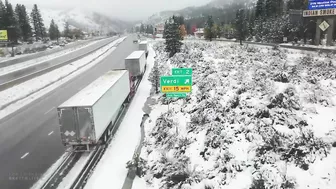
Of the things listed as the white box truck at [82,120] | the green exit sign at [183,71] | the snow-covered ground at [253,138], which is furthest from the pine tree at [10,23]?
the snow-covered ground at [253,138]

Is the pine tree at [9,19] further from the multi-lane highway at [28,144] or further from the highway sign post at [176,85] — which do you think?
the highway sign post at [176,85]

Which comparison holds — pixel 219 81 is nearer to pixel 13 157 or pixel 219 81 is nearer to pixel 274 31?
pixel 13 157

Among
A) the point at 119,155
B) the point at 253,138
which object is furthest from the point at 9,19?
the point at 253,138

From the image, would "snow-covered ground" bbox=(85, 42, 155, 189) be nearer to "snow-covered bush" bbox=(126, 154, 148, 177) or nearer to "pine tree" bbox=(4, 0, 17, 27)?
"snow-covered bush" bbox=(126, 154, 148, 177)

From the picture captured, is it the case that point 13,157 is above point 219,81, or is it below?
below

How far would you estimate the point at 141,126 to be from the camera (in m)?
21.4

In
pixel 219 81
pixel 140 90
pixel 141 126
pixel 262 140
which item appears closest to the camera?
pixel 262 140

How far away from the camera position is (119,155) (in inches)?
658

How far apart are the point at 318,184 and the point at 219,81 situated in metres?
14.6

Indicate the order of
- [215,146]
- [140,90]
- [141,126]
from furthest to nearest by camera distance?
[140,90], [141,126], [215,146]

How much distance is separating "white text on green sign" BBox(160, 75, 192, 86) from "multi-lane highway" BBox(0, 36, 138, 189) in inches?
330

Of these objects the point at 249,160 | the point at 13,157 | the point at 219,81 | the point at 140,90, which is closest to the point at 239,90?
the point at 219,81

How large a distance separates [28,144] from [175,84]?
37.2 ft

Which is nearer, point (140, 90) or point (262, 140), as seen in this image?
point (262, 140)
